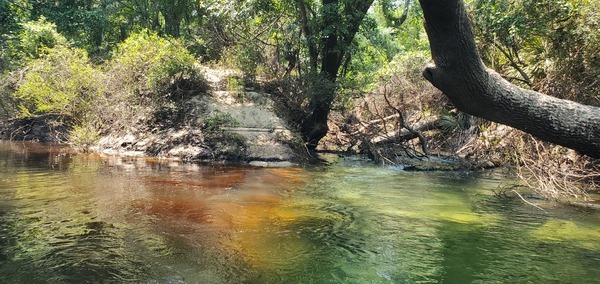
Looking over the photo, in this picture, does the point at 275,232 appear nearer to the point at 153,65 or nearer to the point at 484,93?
the point at 484,93

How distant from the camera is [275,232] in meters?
5.32

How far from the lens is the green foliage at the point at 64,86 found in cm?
1414

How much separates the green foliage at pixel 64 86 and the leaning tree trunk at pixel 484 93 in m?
12.4

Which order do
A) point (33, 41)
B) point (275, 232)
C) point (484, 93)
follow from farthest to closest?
point (33, 41) < point (275, 232) < point (484, 93)

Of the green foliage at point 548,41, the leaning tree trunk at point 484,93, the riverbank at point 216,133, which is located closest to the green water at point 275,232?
the leaning tree trunk at point 484,93

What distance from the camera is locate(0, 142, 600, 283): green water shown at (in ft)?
13.4

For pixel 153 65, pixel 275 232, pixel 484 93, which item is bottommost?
pixel 275 232

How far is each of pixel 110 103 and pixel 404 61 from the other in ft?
36.1

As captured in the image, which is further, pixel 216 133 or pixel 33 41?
pixel 33 41

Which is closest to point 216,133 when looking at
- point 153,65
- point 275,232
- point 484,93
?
point 153,65

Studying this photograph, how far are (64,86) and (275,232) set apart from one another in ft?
39.3

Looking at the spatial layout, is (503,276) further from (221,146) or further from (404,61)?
(404,61)

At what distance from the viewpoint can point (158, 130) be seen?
13125 millimetres

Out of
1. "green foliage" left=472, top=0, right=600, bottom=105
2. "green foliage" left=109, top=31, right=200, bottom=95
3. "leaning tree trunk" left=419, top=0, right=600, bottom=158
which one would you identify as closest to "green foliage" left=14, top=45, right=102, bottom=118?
"green foliage" left=109, top=31, right=200, bottom=95
